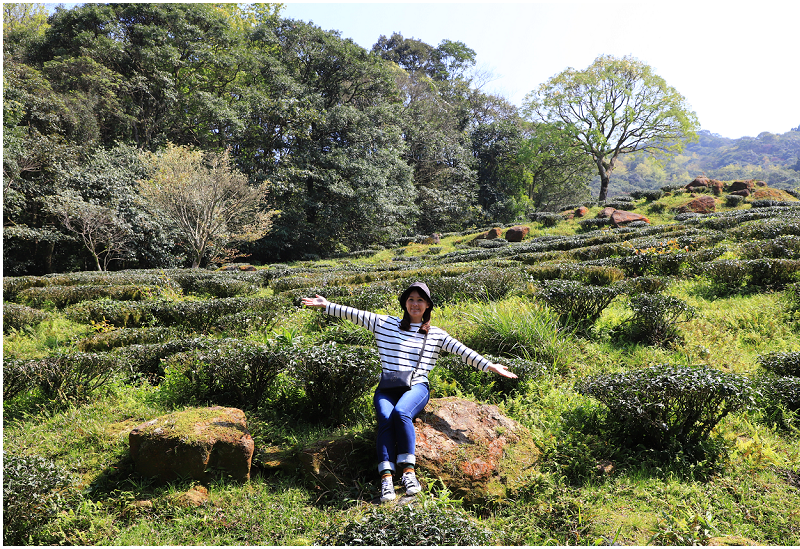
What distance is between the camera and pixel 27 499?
275cm

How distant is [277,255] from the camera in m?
26.7

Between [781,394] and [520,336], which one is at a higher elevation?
[520,336]

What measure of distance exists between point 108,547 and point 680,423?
437cm

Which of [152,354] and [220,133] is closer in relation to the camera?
[152,354]

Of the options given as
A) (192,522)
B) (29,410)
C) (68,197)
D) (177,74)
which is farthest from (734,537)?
(177,74)

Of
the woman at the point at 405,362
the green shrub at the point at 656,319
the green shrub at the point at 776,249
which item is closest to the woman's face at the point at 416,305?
the woman at the point at 405,362

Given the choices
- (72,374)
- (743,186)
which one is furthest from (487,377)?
(743,186)

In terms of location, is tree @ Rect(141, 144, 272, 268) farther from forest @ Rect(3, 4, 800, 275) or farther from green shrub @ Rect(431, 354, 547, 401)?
green shrub @ Rect(431, 354, 547, 401)

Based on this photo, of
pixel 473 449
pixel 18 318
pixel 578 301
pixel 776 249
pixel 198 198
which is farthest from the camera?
pixel 198 198

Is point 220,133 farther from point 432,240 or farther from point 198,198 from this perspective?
point 432,240

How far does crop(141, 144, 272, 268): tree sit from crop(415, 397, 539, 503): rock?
17231 millimetres

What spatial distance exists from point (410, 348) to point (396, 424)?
70 centimetres

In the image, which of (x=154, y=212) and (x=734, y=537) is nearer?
(x=734, y=537)

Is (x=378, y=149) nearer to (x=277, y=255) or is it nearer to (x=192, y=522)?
(x=277, y=255)
